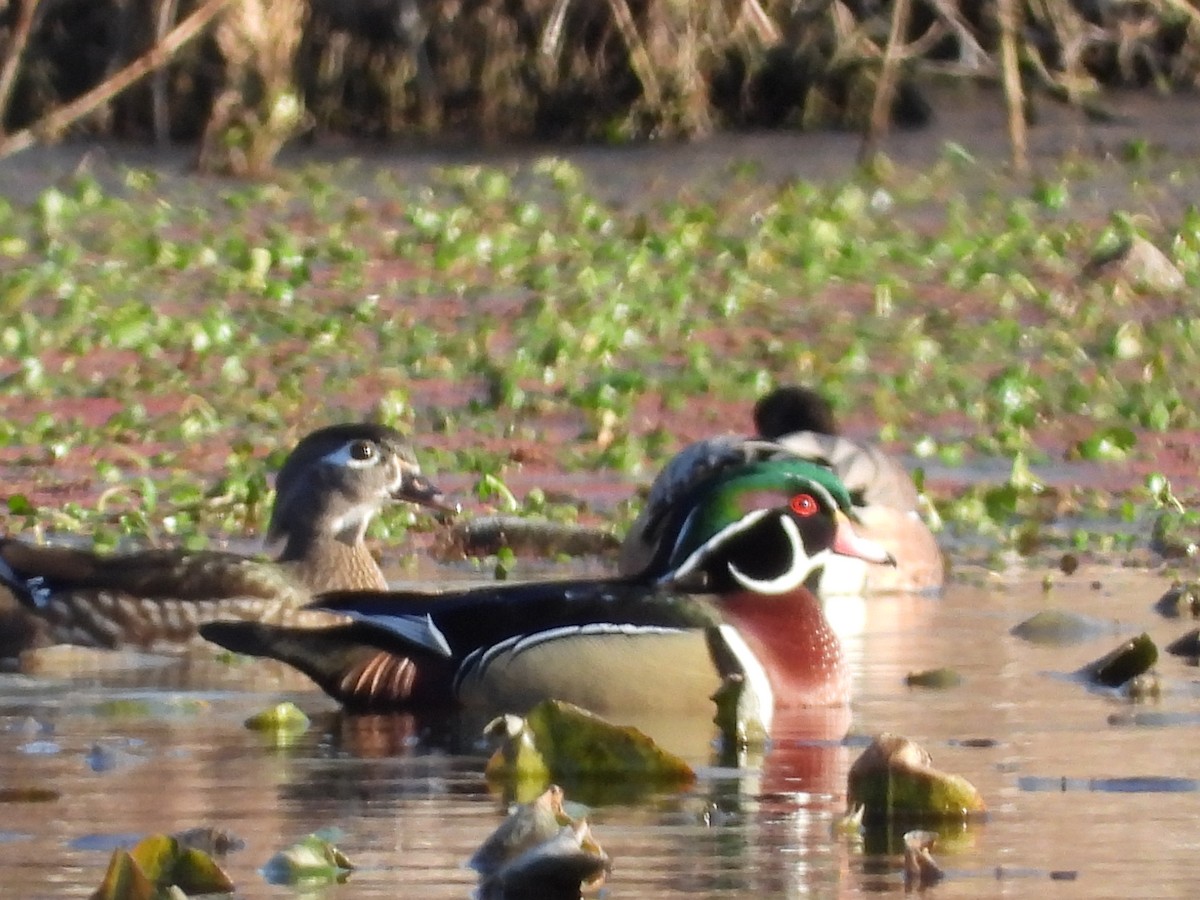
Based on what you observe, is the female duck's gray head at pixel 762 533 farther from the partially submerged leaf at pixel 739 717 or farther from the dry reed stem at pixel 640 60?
the dry reed stem at pixel 640 60

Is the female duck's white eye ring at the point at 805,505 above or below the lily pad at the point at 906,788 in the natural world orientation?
below

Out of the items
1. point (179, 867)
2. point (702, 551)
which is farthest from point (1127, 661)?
point (179, 867)

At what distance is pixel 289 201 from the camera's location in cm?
1994

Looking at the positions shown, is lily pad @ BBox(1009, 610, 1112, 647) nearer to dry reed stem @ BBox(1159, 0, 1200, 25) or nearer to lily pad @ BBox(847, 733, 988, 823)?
lily pad @ BBox(847, 733, 988, 823)

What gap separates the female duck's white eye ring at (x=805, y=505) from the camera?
8953 mm

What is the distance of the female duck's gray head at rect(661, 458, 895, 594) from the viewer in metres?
8.77

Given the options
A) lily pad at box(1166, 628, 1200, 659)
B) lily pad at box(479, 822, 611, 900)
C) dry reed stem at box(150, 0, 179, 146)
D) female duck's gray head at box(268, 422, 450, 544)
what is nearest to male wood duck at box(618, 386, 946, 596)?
female duck's gray head at box(268, 422, 450, 544)

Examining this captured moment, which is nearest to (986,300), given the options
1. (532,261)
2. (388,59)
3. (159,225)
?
(532,261)

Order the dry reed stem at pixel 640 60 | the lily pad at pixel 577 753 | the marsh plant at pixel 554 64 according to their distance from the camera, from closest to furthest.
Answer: the lily pad at pixel 577 753 → the dry reed stem at pixel 640 60 → the marsh plant at pixel 554 64

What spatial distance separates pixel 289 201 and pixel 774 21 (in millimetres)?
3544

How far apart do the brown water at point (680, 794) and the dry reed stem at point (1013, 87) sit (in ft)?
27.2

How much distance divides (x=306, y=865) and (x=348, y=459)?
4878 mm

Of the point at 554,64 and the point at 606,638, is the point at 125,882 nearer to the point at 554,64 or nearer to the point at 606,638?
the point at 606,638

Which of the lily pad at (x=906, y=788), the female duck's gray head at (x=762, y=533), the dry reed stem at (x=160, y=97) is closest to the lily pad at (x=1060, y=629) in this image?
the female duck's gray head at (x=762, y=533)
